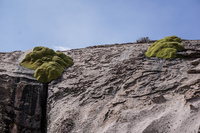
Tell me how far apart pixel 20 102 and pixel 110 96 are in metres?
3.58

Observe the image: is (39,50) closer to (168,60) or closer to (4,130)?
(4,130)

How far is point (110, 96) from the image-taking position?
663cm

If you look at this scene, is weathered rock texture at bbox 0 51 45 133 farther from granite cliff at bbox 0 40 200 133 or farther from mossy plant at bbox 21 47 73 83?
mossy plant at bbox 21 47 73 83

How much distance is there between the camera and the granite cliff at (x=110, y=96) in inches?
202

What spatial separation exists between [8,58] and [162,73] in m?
8.09

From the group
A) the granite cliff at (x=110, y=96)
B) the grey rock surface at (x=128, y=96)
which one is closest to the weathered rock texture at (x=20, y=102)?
the granite cliff at (x=110, y=96)

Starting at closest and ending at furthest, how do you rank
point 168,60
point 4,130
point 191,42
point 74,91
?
point 4,130 < point 74,91 < point 168,60 < point 191,42

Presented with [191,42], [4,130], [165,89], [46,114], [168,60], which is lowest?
[4,130]

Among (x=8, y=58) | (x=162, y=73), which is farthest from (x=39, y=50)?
(x=162, y=73)

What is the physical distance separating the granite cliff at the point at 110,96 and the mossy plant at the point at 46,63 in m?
0.32

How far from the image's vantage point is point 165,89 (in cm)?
616

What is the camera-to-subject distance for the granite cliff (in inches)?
202

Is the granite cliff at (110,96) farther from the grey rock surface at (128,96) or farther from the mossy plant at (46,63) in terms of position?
the mossy plant at (46,63)

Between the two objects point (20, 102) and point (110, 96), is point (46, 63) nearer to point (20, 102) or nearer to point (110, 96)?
point (20, 102)
